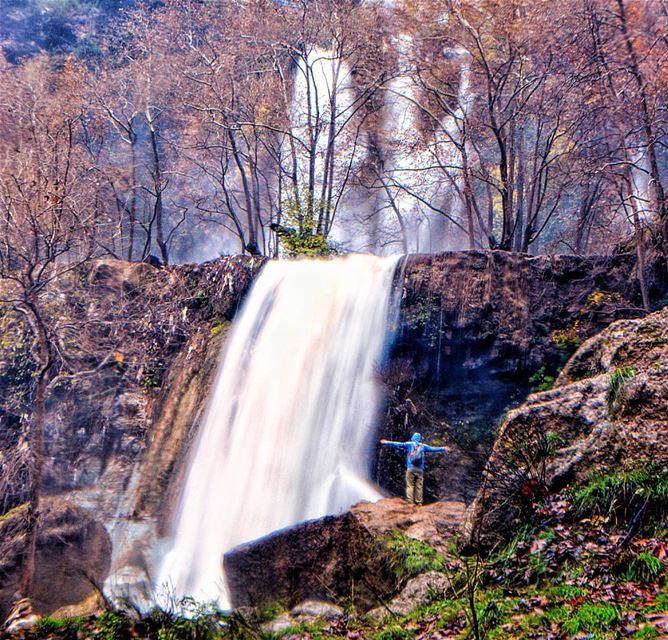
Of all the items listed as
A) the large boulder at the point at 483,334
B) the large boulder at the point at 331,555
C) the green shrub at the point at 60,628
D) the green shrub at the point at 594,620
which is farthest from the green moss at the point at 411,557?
the large boulder at the point at 483,334

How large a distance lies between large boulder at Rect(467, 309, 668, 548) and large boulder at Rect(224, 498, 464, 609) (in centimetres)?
112

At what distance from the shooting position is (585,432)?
5.29 meters

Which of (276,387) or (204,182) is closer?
(276,387)

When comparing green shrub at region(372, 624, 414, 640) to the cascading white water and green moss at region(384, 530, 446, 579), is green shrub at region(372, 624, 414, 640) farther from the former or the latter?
the cascading white water

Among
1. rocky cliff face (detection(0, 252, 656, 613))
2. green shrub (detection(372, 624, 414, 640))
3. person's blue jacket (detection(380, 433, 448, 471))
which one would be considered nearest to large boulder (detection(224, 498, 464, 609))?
person's blue jacket (detection(380, 433, 448, 471))

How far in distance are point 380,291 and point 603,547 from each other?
7551mm

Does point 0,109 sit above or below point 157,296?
above

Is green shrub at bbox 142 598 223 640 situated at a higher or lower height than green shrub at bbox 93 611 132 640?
higher

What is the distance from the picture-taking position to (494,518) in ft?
16.3

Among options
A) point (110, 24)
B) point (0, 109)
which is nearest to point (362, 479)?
point (0, 109)

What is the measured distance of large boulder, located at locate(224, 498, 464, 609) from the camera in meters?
6.03

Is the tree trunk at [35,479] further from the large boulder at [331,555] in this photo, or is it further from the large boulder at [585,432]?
the large boulder at [585,432]

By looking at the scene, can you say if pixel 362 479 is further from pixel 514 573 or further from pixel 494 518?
pixel 514 573

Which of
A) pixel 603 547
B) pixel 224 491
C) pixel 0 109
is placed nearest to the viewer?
pixel 603 547
